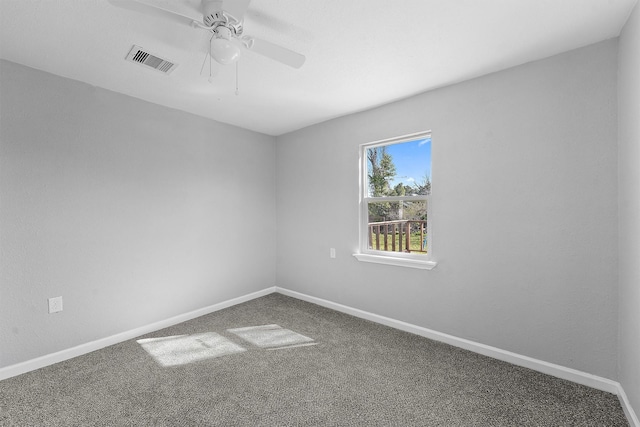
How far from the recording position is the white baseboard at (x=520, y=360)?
71.4 inches

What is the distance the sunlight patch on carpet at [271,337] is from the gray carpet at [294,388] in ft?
0.06

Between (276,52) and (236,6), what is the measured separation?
32 cm

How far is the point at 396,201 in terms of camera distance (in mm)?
3076

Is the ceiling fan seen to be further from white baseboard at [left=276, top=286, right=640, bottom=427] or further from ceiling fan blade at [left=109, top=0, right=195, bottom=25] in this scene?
white baseboard at [left=276, top=286, right=640, bottom=427]

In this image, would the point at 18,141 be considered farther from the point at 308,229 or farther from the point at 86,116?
the point at 308,229

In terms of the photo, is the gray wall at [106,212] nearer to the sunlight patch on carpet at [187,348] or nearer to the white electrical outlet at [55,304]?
the white electrical outlet at [55,304]

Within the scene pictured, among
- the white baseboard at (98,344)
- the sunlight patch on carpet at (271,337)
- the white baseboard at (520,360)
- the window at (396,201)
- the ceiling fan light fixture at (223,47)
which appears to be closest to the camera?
the ceiling fan light fixture at (223,47)

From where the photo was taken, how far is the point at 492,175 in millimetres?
2344

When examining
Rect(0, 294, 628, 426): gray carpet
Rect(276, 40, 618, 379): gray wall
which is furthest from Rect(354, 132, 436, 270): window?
Rect(0, 294, 628, 426): gray carpet

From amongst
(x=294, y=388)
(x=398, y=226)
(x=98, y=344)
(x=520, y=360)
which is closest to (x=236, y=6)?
(x=294, y=388)

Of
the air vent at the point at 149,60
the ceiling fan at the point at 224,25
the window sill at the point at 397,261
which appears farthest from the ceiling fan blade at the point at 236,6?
the window sill at the point at 397,261

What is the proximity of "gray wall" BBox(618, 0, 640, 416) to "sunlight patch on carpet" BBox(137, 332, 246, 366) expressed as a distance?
2.68m

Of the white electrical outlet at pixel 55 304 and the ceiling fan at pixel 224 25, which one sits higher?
the ceiling fan at pixel 224 25

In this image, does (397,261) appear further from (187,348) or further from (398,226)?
(187,348)
